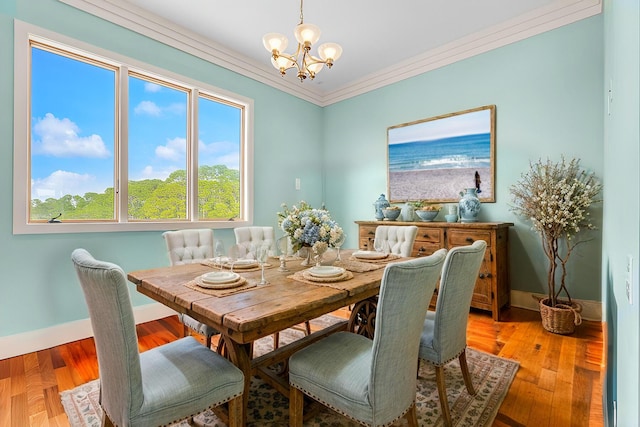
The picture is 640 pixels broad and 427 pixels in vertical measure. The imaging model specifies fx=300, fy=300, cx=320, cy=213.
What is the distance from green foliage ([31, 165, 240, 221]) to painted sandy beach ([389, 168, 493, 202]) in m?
2.11

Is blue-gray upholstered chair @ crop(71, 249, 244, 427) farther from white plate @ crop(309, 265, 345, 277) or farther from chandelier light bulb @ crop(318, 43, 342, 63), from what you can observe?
chandelier light bulb @ crop(318, 43, 342, 63)

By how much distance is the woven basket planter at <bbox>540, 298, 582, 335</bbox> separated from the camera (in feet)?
8.25

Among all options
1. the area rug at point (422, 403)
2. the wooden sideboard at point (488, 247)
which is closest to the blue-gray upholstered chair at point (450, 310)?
the area rug at point (422, 403)

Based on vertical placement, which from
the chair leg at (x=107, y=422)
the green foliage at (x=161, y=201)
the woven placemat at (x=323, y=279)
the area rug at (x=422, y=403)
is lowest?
the area rug at (x=422, y=403)

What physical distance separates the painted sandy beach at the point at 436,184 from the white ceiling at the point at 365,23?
1307mm

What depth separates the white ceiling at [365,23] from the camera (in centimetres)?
277

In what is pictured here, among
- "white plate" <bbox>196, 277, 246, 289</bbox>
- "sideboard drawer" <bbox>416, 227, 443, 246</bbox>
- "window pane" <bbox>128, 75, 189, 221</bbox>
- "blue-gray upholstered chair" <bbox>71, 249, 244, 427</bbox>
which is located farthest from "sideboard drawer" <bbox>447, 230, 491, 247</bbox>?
"window pane" <bbox>128, 75, 189, 221</bbox>

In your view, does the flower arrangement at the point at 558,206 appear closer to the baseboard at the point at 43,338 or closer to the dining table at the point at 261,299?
the dining table at the point at 261,299

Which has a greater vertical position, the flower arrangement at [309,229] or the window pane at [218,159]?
the window pane at [218,159]

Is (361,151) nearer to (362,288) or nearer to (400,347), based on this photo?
(362,288)

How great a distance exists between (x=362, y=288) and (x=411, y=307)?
0.44 m

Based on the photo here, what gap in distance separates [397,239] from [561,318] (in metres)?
1.50

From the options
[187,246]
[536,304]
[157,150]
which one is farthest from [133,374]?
[536,304]

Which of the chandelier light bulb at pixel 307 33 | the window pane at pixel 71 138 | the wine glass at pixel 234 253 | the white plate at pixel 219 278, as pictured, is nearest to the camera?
the white plate at pixel 219 278
